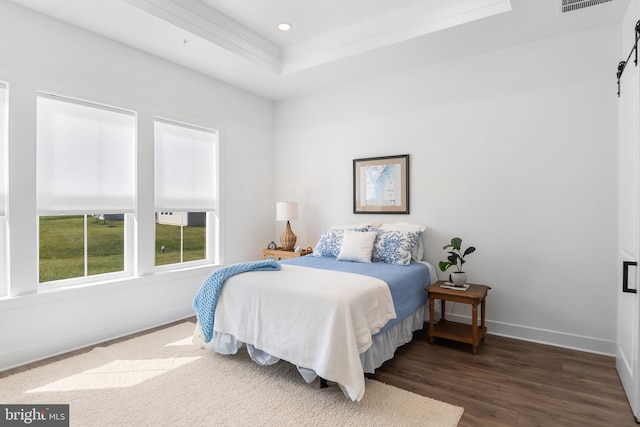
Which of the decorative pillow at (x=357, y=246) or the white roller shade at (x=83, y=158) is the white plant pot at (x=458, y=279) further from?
the white roller shade at (x=83, y=158)

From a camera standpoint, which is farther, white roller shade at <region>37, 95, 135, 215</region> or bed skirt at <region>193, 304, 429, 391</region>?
white roller shade at <region>37, 95, 135, 215</region>

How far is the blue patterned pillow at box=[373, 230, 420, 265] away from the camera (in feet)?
11.8

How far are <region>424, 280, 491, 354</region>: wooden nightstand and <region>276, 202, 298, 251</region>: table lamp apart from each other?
209 cm

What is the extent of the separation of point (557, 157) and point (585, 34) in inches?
43.6

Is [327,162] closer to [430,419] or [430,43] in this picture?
[430,43]

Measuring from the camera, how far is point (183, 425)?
6.68 ft

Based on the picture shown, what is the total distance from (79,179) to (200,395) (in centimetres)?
227

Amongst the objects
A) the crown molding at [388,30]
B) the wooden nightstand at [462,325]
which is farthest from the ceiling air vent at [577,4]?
the wooden nightstand at [462,325]

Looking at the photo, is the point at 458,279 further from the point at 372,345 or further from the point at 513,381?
the point at 372,345

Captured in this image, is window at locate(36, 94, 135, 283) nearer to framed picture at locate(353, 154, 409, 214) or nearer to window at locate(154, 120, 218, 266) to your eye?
window at locate(154, 120, 218, 266)

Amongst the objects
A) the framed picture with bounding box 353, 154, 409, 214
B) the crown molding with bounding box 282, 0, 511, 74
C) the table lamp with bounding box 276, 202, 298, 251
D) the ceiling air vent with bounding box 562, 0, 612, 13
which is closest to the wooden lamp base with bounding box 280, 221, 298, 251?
the table lamp with bounding box 276, 202, 298, 251

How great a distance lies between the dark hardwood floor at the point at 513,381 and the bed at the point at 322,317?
29cm

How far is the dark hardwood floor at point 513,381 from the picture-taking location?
2143mm

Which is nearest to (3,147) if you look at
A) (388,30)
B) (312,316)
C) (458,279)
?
(312,316)
